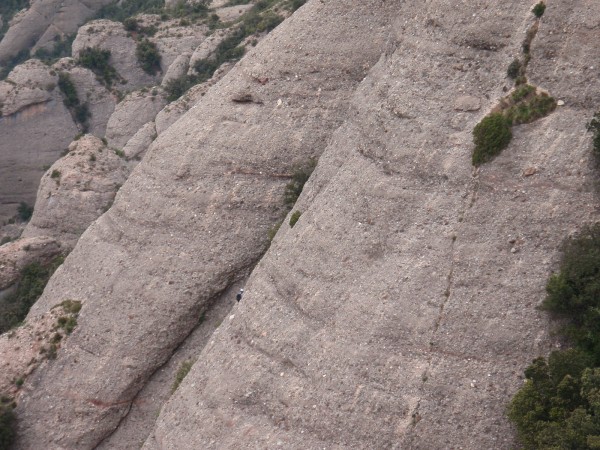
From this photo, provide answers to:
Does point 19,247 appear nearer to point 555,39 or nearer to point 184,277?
point 184,277

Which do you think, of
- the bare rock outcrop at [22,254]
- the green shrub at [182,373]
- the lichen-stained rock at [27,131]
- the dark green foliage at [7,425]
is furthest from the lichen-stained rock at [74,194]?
the lichen-stained rock at [27,131]

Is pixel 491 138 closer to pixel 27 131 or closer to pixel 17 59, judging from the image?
pixel 27 131

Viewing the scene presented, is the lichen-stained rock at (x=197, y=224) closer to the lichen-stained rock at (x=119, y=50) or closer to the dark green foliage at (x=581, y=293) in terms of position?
the dark green foliage at (x=581, y=293)

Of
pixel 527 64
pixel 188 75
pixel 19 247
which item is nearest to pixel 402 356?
pixel 527 64

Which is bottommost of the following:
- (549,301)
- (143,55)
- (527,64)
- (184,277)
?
(143,55)

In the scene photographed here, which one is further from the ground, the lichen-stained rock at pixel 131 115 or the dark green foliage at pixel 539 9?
the dark green foliage at pixel 539 9

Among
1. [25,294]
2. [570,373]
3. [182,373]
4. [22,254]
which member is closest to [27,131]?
[22,254]
